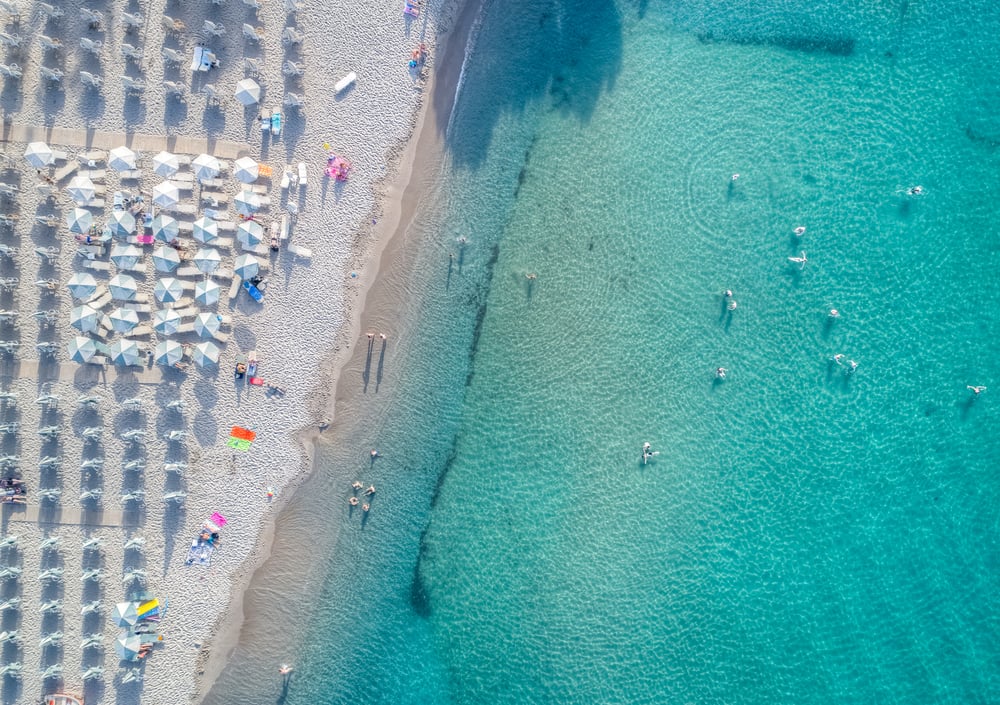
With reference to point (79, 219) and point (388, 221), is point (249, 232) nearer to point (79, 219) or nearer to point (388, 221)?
point (388, 221)

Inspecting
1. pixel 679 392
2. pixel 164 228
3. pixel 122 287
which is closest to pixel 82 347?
pixel 122 287

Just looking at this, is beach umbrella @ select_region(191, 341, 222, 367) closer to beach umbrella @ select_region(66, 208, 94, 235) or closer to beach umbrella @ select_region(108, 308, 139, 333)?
beach umbrella @ select_region(108, 308, 139, 333)

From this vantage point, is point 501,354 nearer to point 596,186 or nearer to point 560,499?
point 560,499

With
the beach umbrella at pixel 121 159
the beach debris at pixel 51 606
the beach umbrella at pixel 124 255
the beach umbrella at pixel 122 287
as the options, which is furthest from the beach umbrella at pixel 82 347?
the beach debris at pixel 51 606

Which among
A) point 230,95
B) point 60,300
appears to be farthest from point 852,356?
point 60,300

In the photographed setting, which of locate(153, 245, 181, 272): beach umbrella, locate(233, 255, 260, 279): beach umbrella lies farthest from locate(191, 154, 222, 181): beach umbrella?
locate(233, 255, 260, 279): beach umbrella

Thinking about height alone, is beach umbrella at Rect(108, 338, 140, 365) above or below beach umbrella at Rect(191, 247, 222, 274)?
below
